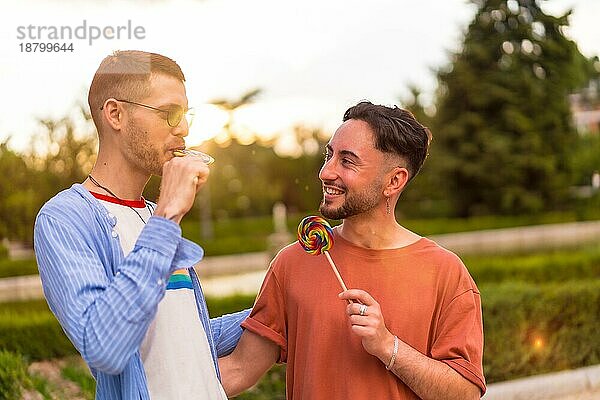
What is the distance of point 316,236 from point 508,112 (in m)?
23.8

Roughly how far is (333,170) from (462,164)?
2445 cm

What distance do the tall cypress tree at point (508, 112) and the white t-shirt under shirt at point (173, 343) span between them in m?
24.0

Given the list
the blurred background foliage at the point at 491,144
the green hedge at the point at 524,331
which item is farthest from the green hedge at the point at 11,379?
the blurred background foliage at the point at 491,144

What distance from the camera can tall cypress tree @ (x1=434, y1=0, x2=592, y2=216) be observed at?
83.5 ft

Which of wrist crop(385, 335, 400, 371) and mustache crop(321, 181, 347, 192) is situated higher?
mustache crop(321, 181, 347, 192)

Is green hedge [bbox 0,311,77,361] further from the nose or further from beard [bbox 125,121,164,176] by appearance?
beard [bbox 125,121,164,176]

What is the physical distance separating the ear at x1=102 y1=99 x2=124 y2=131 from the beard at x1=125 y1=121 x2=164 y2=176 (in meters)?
0.02

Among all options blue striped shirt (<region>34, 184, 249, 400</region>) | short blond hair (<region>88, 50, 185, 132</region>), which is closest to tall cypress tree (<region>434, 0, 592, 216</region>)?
short blond hair (<region>88, 50, 185, 132</region>)

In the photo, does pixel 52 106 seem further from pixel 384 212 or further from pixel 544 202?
pixel 544 202

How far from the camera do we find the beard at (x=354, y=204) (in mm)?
2260

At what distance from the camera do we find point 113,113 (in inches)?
77.2

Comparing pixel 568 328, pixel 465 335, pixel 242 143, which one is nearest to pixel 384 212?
pixel 465 335

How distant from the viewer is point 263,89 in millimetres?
18453

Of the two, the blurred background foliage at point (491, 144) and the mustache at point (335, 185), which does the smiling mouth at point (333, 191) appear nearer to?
the mustache at point (335, 185)
